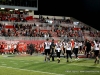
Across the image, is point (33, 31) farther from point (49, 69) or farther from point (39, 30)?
point (49, 69)

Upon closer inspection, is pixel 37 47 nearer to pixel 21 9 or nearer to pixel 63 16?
pixel 21 9

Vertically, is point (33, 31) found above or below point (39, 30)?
below

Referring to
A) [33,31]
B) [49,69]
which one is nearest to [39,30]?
[33,31]

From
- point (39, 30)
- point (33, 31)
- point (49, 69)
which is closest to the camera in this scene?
point (49, 69)

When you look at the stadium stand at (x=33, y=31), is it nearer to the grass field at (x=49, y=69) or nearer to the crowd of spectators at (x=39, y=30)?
the crowd of spectators at (x=39, y=30)

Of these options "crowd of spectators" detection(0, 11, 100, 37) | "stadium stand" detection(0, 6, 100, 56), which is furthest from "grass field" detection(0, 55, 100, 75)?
"crowd of spectators" detection(0, 11, 100, 37)

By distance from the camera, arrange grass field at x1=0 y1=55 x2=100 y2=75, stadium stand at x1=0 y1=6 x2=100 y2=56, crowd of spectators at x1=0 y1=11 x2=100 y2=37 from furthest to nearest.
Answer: crowd of spectators at x1=0 y1=11 x2=100 y2=37 → stadium stand at x1=0 y1=6 x2=100 y2=56 → grass field at x1=0 y1=55 x2=100 y2=75

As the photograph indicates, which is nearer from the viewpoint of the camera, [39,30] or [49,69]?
[49,69]

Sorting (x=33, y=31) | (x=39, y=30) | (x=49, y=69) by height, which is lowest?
(x=49, y=69)

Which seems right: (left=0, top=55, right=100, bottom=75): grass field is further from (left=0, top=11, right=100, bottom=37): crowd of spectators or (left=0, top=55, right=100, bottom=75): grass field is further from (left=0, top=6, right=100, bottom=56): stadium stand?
(left=0, top=11, right=100, bottom=37): crowd of spectators

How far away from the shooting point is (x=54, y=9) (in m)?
62.0

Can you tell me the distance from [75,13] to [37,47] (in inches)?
1014

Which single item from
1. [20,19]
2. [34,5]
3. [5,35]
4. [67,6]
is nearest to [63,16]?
[67,6]

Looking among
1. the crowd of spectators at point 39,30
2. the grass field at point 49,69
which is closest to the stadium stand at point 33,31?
the crowd of spectators at point 39,30
